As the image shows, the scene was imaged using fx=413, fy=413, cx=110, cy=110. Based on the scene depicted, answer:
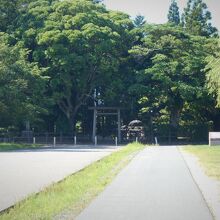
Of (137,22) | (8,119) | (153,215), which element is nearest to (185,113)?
(8,119)

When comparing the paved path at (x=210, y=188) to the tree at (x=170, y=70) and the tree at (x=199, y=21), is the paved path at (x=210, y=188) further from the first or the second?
the tree at (x=199, y=21)

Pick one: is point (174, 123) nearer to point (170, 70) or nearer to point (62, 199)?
point (170, 70)

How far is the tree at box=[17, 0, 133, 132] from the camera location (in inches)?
1588

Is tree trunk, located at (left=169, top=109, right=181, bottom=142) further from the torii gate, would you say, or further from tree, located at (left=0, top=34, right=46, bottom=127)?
tree, located at (left=0, top=34, right=46, bottom=127)

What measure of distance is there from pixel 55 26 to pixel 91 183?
32.3m

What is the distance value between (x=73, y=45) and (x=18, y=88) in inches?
340

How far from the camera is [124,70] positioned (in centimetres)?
4538

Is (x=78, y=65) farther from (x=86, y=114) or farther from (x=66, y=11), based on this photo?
(x=86, y=114)

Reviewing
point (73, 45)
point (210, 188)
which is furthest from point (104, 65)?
point (210, 188)

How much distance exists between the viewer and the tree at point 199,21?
172 feet

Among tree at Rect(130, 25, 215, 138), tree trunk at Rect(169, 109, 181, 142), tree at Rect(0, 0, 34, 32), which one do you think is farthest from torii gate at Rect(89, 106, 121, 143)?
tree at Rect(0, 0, 34, 32)

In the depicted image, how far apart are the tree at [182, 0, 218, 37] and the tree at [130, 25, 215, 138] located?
7784 millimetres

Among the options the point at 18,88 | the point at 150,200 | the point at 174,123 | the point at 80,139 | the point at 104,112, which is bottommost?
the point at 150,200

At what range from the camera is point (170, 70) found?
41125mm
